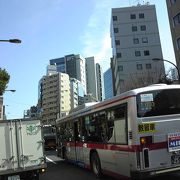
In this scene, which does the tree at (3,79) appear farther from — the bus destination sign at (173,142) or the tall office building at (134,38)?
the tall office building at (134,38)

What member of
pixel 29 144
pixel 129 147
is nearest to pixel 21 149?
pixel 29 144

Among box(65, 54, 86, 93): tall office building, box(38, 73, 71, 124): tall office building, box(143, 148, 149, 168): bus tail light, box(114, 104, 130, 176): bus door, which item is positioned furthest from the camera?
box(65, 54, 86, 93): tall office building

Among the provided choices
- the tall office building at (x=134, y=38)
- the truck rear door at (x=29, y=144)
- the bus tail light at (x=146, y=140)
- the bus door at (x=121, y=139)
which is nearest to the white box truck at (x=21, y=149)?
the truck rear door at (x=29, y=144)

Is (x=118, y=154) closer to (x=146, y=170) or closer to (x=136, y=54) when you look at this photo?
(x=146, y=170)

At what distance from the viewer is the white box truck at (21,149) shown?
42.1 ft

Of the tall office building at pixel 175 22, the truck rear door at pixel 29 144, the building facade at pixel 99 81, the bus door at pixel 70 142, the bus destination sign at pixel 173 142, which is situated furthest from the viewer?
the building facade at pixel 99 81

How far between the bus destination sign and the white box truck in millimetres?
4603

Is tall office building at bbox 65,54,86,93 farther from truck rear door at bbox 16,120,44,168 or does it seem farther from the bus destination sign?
the bus destination sign

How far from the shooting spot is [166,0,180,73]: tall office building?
48750mm

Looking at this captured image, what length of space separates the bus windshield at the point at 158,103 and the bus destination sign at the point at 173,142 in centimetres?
66

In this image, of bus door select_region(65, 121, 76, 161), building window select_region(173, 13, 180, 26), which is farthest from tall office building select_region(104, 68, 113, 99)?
bus door select_region(65, 121, 76, 161)

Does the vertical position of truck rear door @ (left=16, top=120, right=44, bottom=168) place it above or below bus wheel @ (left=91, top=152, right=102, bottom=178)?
above

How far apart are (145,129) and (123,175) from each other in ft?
6.08

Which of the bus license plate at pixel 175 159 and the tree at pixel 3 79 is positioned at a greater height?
the tree at pixel 3 79
